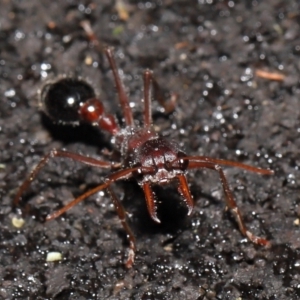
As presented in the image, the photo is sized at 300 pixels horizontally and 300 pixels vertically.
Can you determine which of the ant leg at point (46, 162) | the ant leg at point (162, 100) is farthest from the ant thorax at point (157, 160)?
the ant leg at point (162, 100)

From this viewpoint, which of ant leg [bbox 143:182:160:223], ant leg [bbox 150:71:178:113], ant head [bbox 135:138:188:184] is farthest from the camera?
ant leg [bbox 150:71:178:113]

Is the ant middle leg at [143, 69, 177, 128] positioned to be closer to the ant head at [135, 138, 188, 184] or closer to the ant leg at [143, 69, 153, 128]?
the ant leg at [143, 69, 153, 128]

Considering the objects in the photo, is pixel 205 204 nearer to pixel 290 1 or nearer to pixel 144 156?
pixel 144 156

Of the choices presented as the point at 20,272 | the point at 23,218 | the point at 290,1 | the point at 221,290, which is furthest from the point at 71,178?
the point at 290,1

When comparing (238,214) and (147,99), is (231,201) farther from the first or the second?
(147,99)

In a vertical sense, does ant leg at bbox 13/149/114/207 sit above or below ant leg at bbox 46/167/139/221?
below

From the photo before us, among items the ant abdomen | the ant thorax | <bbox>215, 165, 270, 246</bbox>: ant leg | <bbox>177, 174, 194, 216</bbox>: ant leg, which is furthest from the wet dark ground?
<bbox>177, 174, 194, 216</bbox>: ant leg

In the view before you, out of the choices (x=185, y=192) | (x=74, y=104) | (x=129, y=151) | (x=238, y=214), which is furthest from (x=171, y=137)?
(x=185, y=192)
